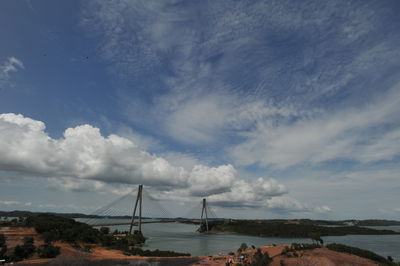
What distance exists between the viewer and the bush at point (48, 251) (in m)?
43.4

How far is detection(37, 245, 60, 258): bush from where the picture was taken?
43375 mm

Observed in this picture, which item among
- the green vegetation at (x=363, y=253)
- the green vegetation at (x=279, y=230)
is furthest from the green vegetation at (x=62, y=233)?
the green vegetation at (x=279, y=230)

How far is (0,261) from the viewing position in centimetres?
3734

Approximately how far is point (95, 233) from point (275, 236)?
103 metres

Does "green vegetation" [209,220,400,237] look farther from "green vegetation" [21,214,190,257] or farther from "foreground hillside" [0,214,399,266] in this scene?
"green vegetation" [21,214,190,257]

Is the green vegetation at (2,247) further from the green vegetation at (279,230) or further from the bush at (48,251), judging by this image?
the green vegetation at (279,230)

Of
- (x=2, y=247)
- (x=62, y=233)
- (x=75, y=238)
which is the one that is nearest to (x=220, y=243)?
(x=75, y=238)

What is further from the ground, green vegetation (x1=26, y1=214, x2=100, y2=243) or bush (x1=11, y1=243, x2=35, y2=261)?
green vegetation (x1=26, y1=214, x2=100, y2=243)

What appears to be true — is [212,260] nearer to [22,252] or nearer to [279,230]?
[22,252]

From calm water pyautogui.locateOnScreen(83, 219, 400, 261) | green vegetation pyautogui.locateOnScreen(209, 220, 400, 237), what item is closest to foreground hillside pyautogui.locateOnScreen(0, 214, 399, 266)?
calm water pyautogui.locateOnScreen(83, 219, 400, 261)

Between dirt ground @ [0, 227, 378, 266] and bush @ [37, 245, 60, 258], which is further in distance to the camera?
bush @ [37, 245, 60, 258]

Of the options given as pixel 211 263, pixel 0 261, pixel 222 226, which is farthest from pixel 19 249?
pixel 222 226

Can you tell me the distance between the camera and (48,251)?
43.8m

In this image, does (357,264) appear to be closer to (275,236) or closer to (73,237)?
(73,237)
